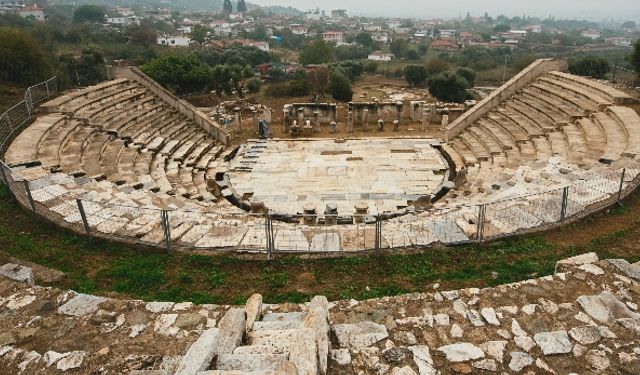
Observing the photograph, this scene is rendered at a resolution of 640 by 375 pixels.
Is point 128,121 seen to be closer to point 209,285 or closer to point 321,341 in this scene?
point 209,285

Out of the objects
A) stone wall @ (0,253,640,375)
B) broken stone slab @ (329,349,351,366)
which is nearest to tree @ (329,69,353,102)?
stone wall @ (0,253,640,375)

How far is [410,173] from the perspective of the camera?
19.4m

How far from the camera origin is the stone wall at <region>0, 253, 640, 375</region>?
524 centimetres

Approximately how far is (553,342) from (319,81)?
33758 millimetres

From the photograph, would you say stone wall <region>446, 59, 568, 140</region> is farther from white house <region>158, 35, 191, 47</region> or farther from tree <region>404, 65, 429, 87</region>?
white house <region>158, 35, 191, 47</region>

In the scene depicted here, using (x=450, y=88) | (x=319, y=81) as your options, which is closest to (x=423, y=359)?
(x=319, y=81)

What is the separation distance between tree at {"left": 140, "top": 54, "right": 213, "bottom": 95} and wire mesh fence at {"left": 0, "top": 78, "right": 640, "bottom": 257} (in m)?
19.8

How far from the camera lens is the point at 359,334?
20.5 feet

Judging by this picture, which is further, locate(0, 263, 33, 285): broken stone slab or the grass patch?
the grass patch

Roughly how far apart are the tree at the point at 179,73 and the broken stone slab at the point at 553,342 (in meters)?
28.9

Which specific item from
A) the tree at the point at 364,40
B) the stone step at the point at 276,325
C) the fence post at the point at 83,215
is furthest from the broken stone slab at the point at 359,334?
the tree at the point at 364,40

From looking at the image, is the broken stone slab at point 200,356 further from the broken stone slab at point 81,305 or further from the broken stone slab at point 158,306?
the broken stone slab at point 81,305

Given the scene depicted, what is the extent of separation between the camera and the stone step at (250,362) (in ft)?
15.0

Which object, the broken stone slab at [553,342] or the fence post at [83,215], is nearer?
the broken stone slab at [553,342]
